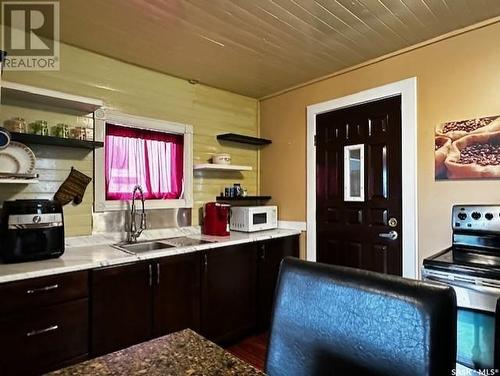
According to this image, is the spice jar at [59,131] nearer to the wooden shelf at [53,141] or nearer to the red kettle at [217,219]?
the wooden shelf at [53,141]

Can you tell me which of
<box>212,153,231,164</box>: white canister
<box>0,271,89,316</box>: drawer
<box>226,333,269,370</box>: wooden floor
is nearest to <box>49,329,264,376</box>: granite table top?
<box>0,271,89,316</box>: drawer

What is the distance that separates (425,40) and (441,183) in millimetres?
1075

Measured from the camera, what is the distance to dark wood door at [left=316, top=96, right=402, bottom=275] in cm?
255

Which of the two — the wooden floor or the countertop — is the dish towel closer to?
the countertop

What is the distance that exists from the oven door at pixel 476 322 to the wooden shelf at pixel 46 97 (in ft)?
8.37

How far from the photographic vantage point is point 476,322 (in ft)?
5.17

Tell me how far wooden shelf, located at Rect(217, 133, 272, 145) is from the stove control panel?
201 centimetres

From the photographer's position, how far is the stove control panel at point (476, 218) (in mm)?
1889

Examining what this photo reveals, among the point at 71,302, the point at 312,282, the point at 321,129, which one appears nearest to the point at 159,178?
the point at 71,302

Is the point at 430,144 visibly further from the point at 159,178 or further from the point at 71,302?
the point at 71,302

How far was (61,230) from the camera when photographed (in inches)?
79.9

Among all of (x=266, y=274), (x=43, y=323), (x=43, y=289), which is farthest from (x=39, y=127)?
(x=266, y=274)

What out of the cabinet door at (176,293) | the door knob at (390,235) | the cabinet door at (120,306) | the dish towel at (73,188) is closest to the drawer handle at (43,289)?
the cabinet door at (120,306)

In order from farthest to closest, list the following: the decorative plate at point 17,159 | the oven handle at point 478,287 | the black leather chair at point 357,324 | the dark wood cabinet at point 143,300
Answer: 1. the decorative plate at point 17,159
2. the dark wood cabinet at point 143,300
3. the oven handle at point 478,287
4. the black leather chair at point 357,324
